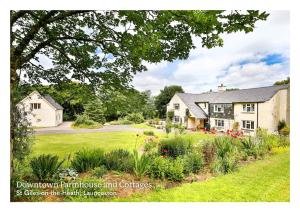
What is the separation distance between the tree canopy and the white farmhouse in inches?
50.7

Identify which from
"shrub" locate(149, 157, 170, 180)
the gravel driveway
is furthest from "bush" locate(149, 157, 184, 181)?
the gravel driveway

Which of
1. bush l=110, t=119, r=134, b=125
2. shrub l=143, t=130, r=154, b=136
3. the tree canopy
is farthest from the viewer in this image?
shrub l=143, t=130, r=154, b=136

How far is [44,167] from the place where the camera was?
5.97m

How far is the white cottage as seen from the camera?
242 inches

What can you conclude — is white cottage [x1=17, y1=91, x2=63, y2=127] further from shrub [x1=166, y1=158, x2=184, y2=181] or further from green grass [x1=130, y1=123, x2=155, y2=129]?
shrub [x1=166, y1=158, x2=184, y2=181]

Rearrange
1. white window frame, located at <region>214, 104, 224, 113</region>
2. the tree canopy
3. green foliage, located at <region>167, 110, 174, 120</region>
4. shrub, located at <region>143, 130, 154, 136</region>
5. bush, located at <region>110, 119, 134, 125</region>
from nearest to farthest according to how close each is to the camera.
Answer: the tree canopy < bush, located at <region>110, 119, 134, 125</region> < shrub, located at <region>143, 130, 154, 136</region> < green foliage, located at <region>167, 110, 174, 120</region> < white window frame, located at <region>214, 104, 224, 113</region>

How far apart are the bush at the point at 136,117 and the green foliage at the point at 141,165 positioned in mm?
871

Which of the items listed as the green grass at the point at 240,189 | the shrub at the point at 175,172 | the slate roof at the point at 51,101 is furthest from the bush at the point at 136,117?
the green grass at the point at 240,189

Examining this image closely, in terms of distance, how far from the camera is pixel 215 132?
7055 mm

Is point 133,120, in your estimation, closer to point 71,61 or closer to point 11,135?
point 71,61

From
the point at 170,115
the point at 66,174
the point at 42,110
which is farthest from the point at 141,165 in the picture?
the point at 42,110

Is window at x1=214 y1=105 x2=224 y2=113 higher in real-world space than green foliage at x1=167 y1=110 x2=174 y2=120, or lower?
higher

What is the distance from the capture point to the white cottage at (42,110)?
614cm

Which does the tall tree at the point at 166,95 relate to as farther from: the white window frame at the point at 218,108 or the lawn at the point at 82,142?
the white window frame at the point at 218,108
